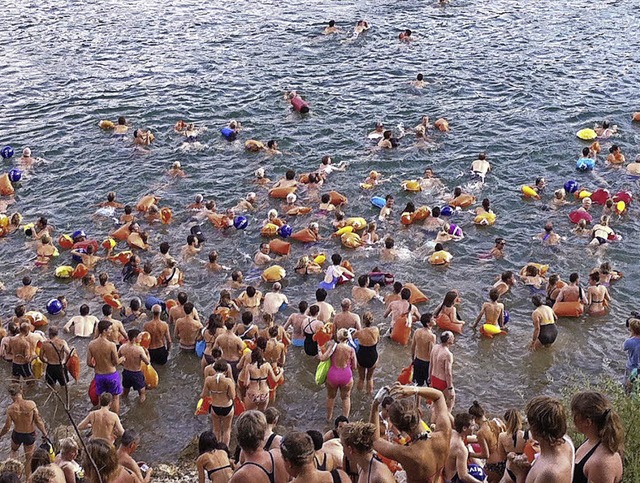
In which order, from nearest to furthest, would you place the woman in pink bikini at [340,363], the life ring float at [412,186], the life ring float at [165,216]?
the woman in pink bikini at [340,363]
the life ring float at [165,216]
the life ring float at [412,186]

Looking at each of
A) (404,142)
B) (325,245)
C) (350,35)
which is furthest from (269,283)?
(350,35)

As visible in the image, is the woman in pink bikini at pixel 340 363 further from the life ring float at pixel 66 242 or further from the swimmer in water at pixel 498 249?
the life ring float at pixel 66 242

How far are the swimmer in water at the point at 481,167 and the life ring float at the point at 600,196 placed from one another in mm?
3389

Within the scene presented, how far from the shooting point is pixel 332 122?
2700cm

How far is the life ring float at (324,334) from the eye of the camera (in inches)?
591

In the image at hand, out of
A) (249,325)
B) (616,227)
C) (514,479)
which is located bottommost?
(616,227)

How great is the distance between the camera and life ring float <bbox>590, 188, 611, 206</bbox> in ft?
69.0

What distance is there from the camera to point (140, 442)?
13.6 m

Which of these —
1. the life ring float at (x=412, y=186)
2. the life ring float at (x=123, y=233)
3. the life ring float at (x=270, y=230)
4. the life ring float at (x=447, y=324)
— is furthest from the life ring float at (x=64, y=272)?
the life ring float at (x=412, y=186)

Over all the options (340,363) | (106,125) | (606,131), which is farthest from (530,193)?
(106,125)

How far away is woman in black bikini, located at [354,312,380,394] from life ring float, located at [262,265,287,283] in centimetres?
474

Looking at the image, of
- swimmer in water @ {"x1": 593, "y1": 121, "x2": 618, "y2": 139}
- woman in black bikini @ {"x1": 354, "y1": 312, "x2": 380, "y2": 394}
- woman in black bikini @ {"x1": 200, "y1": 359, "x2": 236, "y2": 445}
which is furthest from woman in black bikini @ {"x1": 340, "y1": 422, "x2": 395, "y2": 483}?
swimmer in water @ {"x1": 593, "y1": 121, "x2": 618, "y2": 139}

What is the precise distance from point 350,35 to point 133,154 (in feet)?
45.7

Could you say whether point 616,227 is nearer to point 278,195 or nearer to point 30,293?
point 278,195
